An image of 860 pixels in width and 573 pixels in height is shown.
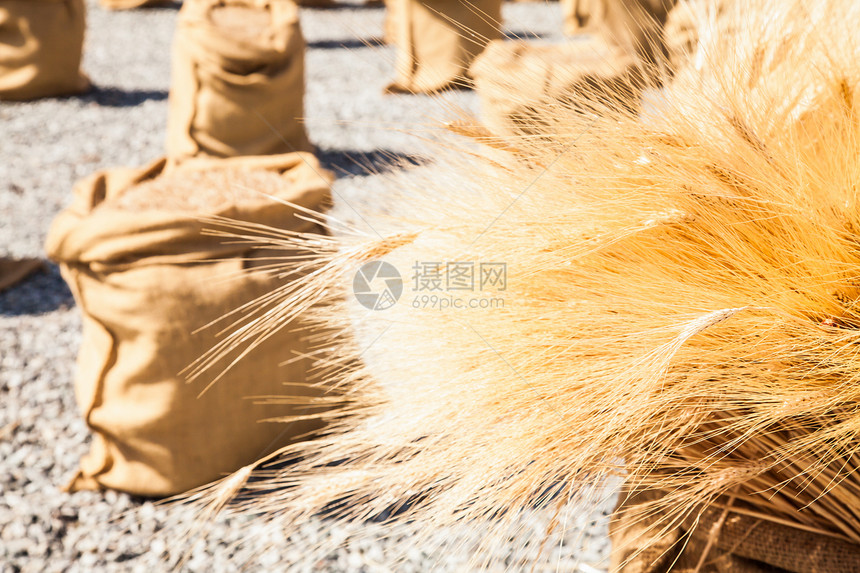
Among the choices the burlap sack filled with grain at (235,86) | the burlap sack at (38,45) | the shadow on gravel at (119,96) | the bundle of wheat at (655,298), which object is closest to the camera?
the bundle of wheat at (655,298)

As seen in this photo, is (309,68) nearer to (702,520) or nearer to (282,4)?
(282,4)

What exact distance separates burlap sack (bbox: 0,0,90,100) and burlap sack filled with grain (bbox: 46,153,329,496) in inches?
99.6

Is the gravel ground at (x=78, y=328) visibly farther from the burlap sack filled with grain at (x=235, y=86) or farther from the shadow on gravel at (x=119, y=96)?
the burlap sack filled with grain at (x=235, y=86)

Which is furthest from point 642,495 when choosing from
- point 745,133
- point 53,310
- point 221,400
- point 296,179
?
point 53,310

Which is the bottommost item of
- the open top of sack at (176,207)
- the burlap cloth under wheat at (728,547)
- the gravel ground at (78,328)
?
the gravel ground at (78,328)

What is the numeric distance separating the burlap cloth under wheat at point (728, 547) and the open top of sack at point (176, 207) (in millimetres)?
697

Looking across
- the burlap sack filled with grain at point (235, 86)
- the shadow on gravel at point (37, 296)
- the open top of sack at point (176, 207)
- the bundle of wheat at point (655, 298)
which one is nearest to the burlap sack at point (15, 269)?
the shadow on gravel at point (37, 296)

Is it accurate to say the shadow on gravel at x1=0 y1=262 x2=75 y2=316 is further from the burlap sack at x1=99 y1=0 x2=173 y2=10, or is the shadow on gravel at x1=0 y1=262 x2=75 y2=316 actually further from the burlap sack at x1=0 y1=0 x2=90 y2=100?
the burlap sack at x1=99 y1=0 x2=173 y2=10

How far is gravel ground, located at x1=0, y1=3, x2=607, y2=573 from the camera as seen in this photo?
0.96 meters

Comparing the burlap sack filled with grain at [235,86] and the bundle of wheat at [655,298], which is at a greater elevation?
the bundle of wheat at [655,298]

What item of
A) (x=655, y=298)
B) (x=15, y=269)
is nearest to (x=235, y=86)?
(x=15, y=269)

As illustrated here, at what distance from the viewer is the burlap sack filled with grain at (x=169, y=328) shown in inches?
45.7

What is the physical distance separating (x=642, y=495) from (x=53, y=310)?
76.4 inches

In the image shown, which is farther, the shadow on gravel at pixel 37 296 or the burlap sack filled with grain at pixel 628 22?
the shadow on gravel at pixel 37 296
